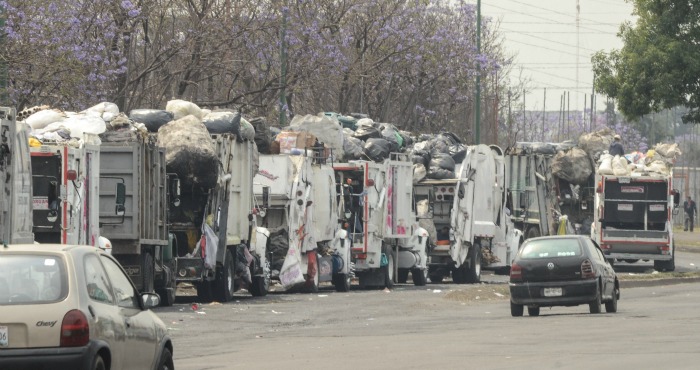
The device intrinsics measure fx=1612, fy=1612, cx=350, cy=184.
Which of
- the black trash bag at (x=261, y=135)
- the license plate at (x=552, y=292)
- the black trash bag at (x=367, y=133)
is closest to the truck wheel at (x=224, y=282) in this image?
the black trash bag at (x=261, y=135)

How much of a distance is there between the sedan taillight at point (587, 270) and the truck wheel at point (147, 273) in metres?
6.41

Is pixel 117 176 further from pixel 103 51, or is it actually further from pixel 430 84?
pixel 430 84

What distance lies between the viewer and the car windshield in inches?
949

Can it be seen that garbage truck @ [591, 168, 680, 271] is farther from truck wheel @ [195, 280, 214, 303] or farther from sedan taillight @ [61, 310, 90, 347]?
sedan taillight @ [61, 310, 90, 347]

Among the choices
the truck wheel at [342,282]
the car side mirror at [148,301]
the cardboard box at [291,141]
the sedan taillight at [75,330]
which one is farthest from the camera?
the truck wheel at [342,282]

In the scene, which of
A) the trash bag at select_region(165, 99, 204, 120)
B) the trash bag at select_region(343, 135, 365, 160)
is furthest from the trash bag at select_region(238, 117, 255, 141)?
the trash bag at select_region(343, 135, 365, 160)

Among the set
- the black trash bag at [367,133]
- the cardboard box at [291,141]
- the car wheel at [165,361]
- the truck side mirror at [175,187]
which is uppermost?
the black trash bag at [367,133]

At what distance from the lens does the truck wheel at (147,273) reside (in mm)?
23812

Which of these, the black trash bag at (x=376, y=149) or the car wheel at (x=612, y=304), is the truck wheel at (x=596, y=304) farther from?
the black trash bag at (x=376, y=149)

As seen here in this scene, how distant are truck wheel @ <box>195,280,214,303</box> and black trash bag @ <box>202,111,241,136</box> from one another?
2.53 metres

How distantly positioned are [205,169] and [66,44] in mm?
5242

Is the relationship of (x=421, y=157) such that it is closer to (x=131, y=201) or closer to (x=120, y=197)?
(x=131, y=201)

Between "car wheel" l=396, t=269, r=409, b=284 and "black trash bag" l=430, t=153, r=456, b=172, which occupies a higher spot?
"black trash bag" l=430, t=153, r=456, b=172

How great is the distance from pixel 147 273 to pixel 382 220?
10.0 meters
